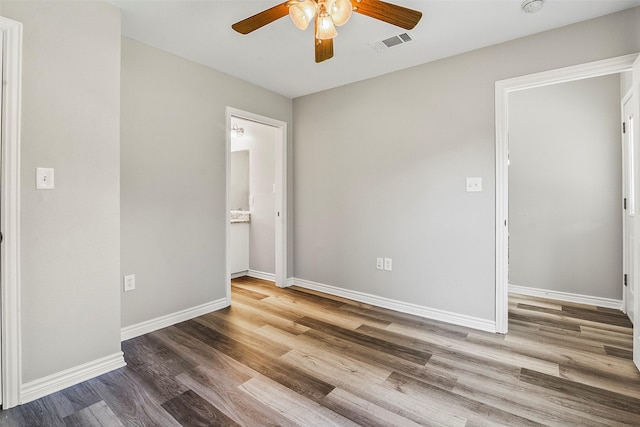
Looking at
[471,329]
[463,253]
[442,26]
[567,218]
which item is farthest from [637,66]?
[471,329]

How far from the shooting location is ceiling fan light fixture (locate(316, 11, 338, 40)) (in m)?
1.65

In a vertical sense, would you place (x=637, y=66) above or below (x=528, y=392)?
above

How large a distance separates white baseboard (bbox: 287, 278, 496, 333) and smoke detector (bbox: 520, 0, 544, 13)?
2371 millimetres

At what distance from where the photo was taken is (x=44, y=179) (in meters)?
1.76

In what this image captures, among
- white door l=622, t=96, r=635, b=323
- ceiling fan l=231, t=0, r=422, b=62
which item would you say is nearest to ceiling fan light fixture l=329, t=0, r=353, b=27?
ceiling fan l=231, t=0, r=422, b=62

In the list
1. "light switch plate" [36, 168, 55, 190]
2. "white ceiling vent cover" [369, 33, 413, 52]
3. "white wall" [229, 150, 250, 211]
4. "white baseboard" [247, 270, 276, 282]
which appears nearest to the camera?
"light switch plate" [36, 168, 55, 190]

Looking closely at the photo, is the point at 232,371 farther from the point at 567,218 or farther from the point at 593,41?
the point at 567,218

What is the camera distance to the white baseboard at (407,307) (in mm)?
2691

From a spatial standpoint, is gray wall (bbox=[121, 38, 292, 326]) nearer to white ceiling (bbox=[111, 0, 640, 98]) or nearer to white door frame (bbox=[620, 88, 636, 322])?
white ceiling (bbox=[111, 0, 640, 98])

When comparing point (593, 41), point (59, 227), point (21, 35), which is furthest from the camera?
point (593, 41)

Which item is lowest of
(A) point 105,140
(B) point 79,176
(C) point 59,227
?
(C) point 59,227

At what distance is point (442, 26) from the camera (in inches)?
90.6

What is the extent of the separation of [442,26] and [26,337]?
3.36 meters

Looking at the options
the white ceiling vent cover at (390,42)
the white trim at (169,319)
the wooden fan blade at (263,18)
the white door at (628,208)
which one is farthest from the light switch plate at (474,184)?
the white trim at (169,319)
